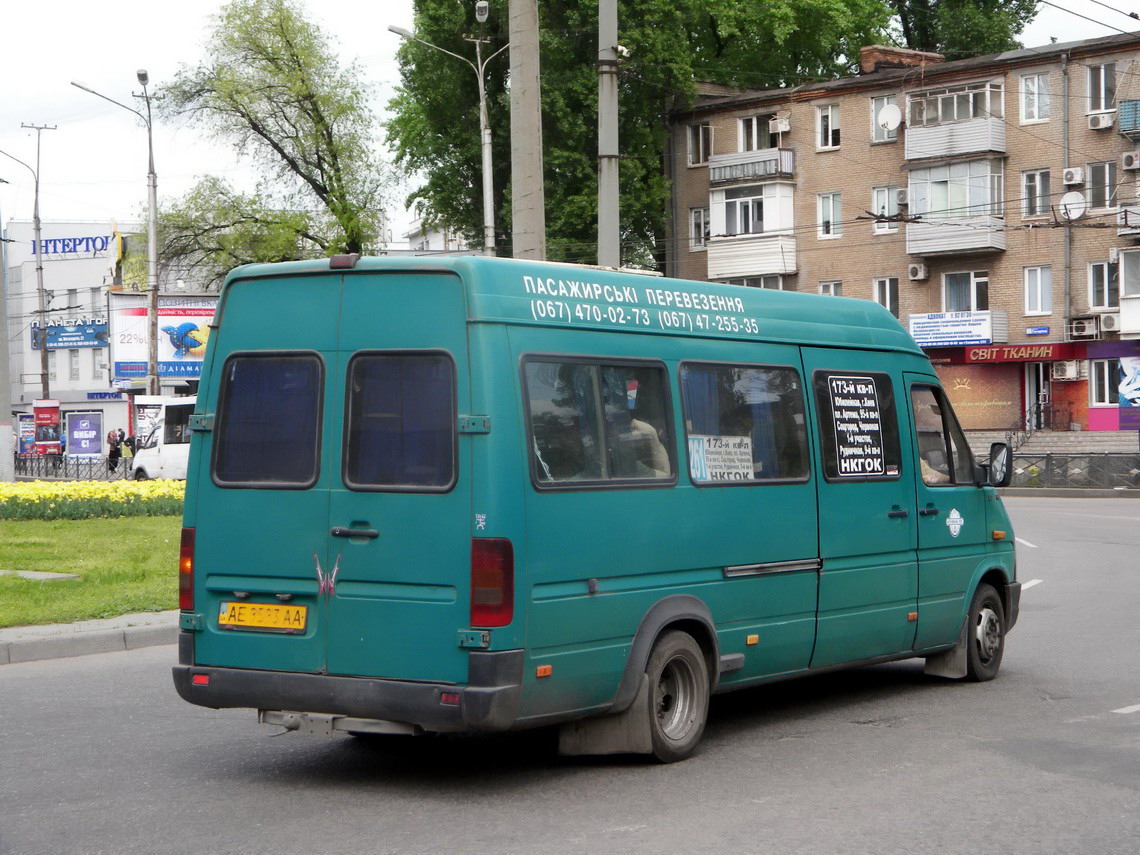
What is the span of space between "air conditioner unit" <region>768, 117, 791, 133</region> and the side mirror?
4646cm

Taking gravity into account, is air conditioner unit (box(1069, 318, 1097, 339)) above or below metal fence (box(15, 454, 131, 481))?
above

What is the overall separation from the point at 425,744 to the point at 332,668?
4.73ft

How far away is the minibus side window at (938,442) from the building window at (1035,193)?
42410mm

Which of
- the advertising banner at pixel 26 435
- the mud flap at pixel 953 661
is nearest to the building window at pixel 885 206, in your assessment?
the advertising banner at pixel 26 435

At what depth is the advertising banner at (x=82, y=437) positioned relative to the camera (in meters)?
63.5

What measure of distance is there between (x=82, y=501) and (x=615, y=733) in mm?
17542

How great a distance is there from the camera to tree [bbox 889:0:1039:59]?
195 ft

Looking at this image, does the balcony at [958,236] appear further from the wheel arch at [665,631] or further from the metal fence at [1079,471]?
Answer: the wheel arch at [665,631]

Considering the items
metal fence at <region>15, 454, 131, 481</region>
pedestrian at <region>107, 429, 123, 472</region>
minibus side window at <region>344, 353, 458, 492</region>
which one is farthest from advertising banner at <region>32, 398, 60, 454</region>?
minibus side window at <region>344, 353, 458, 492</region>

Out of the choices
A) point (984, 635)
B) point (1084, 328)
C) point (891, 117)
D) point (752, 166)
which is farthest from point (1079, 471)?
point (984, 635)

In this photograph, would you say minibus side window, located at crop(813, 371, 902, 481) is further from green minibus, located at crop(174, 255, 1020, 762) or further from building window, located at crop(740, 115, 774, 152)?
building window, located at crop(740, 115, 774, 152)

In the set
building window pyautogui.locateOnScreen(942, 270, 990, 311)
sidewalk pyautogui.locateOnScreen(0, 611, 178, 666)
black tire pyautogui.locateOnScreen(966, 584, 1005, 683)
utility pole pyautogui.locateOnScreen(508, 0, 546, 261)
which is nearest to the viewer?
black tire pyautogui.locateOnScreen(966, 584, 1005, 683)

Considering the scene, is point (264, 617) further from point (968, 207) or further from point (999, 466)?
point (968, 207)

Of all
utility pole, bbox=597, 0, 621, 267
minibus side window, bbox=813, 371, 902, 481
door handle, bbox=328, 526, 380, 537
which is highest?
utility pole, bbox=597, 0, 621, 267
